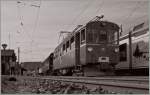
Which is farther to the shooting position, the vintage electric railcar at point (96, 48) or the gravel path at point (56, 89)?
the vintage electric railcar at point (96, 48)

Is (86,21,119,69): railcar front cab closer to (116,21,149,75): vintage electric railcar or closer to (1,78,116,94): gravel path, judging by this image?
(116,21,149,75): vintage electric railcar

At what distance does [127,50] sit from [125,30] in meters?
1.27

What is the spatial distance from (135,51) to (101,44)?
2.06 metres

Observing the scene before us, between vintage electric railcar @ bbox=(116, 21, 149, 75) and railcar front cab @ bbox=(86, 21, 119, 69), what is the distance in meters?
1.04

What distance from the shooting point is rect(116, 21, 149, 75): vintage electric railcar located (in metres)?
14.1

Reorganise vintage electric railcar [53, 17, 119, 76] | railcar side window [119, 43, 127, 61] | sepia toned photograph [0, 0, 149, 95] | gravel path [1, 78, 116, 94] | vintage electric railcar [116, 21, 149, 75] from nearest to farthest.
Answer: gravel path [1, 78, 116, 94] < sepia toned photograph [0, 0, 149, 95] < vintage electric railcar [116, 21, 149, 75] < vintage electric railcar [53, 17, 119, 76] < railcar side window [119, 43, 127, 61]

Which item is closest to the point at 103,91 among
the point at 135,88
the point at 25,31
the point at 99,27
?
the point at 135,88

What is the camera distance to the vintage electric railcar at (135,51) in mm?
14117

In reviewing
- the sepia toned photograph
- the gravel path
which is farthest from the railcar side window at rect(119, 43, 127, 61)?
the gravel path

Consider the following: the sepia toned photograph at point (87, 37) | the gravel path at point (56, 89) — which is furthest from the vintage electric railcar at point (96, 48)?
the gravel path at point (56, 89)

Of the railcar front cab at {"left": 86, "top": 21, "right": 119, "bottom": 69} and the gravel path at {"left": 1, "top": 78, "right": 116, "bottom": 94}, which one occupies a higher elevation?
the railcar front cab at {"left": 86, "top": 21, "right": 119, "bottom": 69}

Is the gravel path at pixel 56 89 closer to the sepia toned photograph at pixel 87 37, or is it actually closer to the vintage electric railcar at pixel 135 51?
the sepia toned photograph at pixel 87 37

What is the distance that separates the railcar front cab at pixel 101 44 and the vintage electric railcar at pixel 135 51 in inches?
40.8

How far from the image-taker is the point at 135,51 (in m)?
15.6
